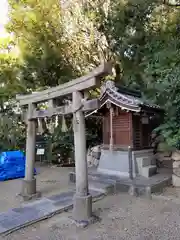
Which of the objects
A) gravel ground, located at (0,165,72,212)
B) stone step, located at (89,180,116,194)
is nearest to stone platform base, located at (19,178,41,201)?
gravel ground, located at (0,165,72,212)

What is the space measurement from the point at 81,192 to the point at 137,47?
8.20 metres

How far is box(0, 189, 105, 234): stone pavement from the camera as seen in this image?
4.09m

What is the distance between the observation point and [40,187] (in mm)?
6762

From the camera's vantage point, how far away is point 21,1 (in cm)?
1177

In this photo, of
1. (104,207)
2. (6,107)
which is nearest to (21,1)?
(6,107)

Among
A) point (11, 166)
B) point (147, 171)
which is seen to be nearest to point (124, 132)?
point (147, 171)

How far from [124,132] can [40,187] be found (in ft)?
10.6

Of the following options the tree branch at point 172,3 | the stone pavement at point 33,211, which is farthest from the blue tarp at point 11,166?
the tree branch at point 172,3

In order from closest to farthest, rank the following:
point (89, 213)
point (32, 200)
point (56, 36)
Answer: point (89, 213) → point (32, 200) → point (56, 36)

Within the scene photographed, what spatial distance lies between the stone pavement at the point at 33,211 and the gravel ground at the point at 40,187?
1.33 ft

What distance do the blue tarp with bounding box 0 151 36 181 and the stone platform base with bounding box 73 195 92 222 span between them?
465 cm

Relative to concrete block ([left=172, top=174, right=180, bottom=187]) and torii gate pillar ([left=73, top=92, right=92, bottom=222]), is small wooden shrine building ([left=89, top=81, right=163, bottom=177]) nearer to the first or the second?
concrete block ([left=172, top=174, right=180, bottom=187])

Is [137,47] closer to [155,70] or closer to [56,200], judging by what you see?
[155,70]

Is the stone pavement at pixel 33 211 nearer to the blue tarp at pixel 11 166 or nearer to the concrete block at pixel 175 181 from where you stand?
the concrete block at pixel 175 181
